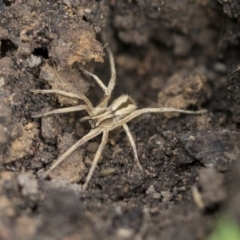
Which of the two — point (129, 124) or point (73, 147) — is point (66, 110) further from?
point (129, 124)

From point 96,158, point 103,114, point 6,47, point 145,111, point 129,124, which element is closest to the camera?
point 96,158

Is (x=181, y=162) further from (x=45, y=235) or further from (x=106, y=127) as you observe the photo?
(x=45, y=235)

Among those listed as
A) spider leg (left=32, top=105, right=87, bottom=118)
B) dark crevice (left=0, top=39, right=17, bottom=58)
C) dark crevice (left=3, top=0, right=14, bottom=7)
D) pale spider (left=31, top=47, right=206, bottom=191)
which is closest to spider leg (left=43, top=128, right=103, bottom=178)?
pale spider (left=31, top=47, right=206, bottom=191)

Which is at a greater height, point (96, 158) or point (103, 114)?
point (103, 114)

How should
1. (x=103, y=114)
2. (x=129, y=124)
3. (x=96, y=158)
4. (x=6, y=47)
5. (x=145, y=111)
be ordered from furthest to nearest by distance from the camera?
(x=129, y=124) < (x=145, y=111) < (x=103, y=114) < (x=6, y=47) < (x=96, y=158)

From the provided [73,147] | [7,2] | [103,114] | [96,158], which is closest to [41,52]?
[7,2]

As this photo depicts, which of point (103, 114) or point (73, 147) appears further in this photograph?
point (103, 114)

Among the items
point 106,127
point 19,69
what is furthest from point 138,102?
point 19,69
